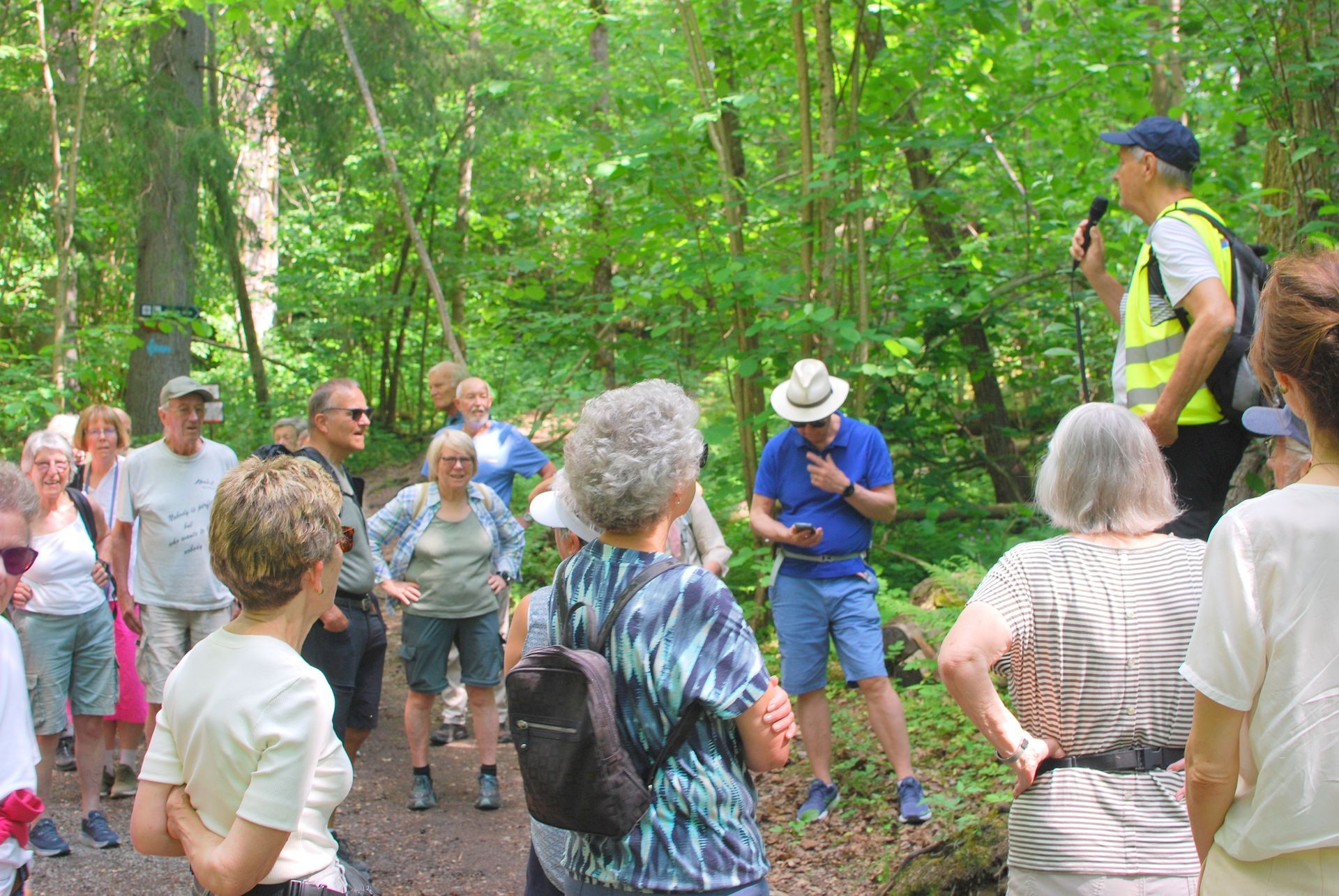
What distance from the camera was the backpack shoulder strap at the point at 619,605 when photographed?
7.08 ft

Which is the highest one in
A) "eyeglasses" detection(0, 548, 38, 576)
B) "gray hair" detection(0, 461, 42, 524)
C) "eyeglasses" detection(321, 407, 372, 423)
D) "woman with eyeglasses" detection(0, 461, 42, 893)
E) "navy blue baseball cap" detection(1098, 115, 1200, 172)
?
"navy blue baseball cap" detection(1098, 115, 1200, 172)

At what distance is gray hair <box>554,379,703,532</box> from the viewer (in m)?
2.25

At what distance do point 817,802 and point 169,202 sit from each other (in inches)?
378

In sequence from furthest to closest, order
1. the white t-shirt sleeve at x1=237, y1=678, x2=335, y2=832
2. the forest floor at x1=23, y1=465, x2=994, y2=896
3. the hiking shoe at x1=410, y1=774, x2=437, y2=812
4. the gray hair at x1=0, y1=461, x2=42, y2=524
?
the hiking shoe at x1=410, y1=774, x2=437, y2=812, the forest floor at x1=23, y1=465, x2=994, y2=896, the gray hair at x1=0, y1=461, x2=42, y2=524, the white t-shirt sleeve at x1=237, y1=678, x2=335, y2=832

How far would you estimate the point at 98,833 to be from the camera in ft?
16.2

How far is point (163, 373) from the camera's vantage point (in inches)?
453

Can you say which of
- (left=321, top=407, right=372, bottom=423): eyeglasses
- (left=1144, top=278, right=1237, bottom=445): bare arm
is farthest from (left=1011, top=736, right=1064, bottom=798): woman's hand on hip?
(left=321, top=407, right=372, bottom=423): eyeglasses

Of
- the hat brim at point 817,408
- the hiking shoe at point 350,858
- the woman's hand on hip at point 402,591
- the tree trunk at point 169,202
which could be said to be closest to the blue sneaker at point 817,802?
the hat brim at point 817,408

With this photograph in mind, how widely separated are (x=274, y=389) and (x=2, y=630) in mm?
16223

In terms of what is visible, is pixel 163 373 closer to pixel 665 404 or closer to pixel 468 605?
pixel 468 605

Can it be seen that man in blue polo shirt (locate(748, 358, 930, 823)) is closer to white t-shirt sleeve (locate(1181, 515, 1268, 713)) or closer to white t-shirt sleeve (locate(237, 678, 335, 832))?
white t-shirt sleeve (locate(237, 678, 335, 832))

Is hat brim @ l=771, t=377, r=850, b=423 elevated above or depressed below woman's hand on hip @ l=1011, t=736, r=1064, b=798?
above

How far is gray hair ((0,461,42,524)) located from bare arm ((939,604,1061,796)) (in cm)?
243

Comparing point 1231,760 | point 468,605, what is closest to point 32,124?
point 468,605
